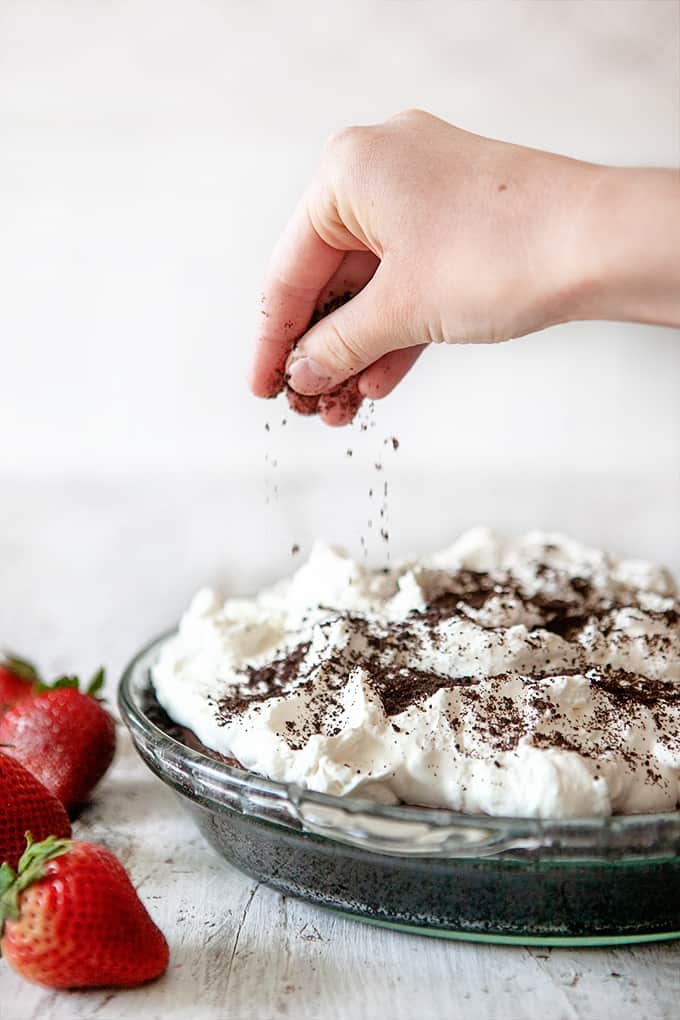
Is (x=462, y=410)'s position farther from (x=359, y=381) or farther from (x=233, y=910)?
(x=233, y=910)

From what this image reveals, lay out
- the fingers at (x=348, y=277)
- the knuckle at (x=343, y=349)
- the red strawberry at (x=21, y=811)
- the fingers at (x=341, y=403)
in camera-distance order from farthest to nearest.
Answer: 1. the fingers at (x=341, y=403)
2. the fingers at (x=348, y=277)
3. the knuckle at (x=343, y=349)
4. the red strawberry at (x=21, y=811)

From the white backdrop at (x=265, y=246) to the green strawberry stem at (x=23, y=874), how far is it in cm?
112

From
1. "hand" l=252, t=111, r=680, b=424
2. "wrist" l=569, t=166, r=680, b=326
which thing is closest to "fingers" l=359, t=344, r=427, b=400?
"hand" l=252, t=111, r=680, b=424

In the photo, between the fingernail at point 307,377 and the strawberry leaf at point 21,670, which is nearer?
the fingernail at point 307,377

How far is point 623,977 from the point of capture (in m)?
0.96

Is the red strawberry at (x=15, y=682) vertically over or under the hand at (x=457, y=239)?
under

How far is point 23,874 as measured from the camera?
92cm

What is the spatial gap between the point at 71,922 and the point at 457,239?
Answer: 711mm

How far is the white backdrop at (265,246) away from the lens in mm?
1805

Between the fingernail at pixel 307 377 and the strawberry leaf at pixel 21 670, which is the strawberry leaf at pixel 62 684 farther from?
the fingernail at pixel 307 377

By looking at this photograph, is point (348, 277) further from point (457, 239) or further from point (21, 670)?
point (21, 670)

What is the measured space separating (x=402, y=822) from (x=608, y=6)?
152 centimetres

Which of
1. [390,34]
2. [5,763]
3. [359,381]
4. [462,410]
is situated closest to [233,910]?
[5,763]

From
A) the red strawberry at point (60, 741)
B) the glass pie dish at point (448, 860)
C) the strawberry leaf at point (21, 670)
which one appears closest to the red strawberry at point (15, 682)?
the strawberry leaf at point (21, 670)
